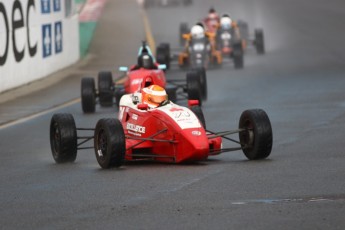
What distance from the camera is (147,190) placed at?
11.8 m

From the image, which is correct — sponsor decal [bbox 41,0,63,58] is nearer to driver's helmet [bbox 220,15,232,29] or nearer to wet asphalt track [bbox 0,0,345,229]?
wet asphalt track [bbox 0,0,345,229]

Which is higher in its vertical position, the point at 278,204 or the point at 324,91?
the point at 278,204

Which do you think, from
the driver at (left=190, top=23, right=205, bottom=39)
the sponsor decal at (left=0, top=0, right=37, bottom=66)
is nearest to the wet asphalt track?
the sponsor decal at (left=0, top=0, right=37, bottom=66)

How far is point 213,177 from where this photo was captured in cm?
1261

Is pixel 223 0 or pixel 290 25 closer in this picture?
pixel 290 25

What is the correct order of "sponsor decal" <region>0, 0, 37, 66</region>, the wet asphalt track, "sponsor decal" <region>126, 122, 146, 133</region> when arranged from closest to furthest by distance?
1. the wet asphalt track
2. "sponsor decal" <region>126, 122, 146, 133</region>
3. "sponsor decal" <region>0, 0, 37, 66</region>

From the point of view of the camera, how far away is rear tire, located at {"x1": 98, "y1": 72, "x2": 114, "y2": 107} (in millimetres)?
23016

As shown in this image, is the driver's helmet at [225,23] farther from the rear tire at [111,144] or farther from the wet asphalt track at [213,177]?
the rear tire at [111,144]

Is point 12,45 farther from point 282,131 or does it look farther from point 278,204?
point 278,204

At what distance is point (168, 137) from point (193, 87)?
847 centimetres

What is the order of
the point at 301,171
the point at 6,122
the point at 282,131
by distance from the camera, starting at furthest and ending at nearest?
the point at 6,122 → the point at 282,131 → the point at 301,171

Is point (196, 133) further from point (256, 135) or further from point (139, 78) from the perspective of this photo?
point (139, 78)

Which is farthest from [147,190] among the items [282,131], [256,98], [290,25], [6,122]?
[290,25]

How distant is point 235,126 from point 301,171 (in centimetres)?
627
